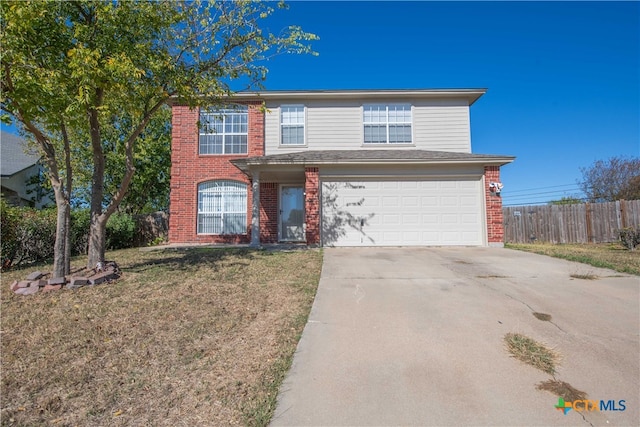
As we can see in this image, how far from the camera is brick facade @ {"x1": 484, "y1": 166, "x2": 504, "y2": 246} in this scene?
10727 mm

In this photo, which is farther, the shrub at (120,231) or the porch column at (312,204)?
the shrub at (120,231)

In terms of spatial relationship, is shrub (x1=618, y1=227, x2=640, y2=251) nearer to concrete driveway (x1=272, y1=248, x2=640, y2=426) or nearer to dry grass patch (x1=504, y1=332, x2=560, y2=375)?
concrete driveway (x1=272, y1=248, x2=640, y2=426)

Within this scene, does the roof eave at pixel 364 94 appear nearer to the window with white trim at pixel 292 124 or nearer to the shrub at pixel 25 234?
the window with white trim at pixel 292 124

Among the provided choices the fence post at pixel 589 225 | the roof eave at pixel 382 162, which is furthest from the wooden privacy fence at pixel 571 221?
the roof eave at pixel 382 162

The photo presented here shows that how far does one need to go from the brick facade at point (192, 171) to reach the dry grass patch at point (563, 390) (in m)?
11.0

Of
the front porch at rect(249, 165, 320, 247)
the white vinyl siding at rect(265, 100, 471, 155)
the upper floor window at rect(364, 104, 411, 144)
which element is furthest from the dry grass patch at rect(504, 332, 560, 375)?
the upper floor window at rect(364, 104, 411, 144)

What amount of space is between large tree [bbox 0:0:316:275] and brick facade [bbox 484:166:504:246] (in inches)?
285

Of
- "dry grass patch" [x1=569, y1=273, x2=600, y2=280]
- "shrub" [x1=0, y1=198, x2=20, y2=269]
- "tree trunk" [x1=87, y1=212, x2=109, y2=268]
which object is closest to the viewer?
"dry grass patch" [x1=569, y1=273, x2=600, y2=280]

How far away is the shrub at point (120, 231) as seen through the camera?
473 inches

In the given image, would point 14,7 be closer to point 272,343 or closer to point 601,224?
point 272,343

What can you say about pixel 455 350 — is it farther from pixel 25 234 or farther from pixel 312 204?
pixel 25 234

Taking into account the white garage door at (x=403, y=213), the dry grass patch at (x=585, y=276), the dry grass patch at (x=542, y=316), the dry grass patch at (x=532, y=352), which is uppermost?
the white garage door at (x=403, y=213)

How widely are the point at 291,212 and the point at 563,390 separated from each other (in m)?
10.8

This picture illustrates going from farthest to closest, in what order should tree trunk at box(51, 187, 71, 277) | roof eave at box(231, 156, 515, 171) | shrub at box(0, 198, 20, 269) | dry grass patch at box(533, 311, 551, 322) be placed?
roof eave at box(231, 156, 515, 171), shrub at box(0, 198, 20, 269), tree trunk at box(51, 187, 71, 277), dry grass patch at box(533, 311, 551, 322)
